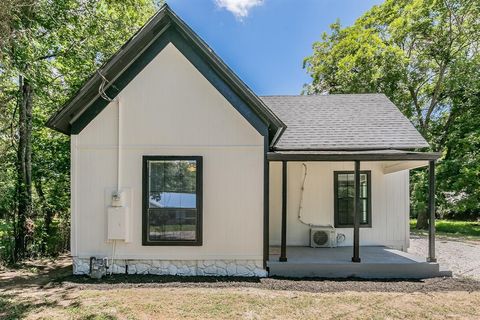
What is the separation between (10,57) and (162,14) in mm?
4396

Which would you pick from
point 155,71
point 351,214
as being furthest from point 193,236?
point 351,214

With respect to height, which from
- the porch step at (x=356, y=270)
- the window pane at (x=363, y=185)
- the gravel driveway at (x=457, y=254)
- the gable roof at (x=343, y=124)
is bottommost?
the gravel driveway at (x=457, y=254)

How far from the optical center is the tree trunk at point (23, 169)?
8.40 meters

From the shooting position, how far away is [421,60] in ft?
52.5

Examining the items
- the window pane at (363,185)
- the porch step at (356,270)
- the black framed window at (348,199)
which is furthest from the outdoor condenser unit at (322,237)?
the porch step at (356,270)

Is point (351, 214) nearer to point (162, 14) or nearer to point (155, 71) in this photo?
point (155, 71)

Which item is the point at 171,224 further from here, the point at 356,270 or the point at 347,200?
the point at 347,200

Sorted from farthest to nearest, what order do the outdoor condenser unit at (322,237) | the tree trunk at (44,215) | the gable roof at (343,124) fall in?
the tree trunk at (44,215)
the outdoor condenser unit at (322,237)
the gable roof at (343,124)

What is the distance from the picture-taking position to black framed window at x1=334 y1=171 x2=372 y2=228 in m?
8.63

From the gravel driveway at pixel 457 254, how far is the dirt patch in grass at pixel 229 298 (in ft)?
3.29

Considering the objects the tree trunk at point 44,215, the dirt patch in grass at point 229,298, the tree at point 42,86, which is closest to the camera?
the dirt patch in grass at point 229,298

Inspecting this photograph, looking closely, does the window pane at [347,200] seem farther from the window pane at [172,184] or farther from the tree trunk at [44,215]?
the tree trunk at [44,215]

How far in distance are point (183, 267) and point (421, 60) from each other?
1651cm

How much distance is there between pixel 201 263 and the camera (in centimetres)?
654
